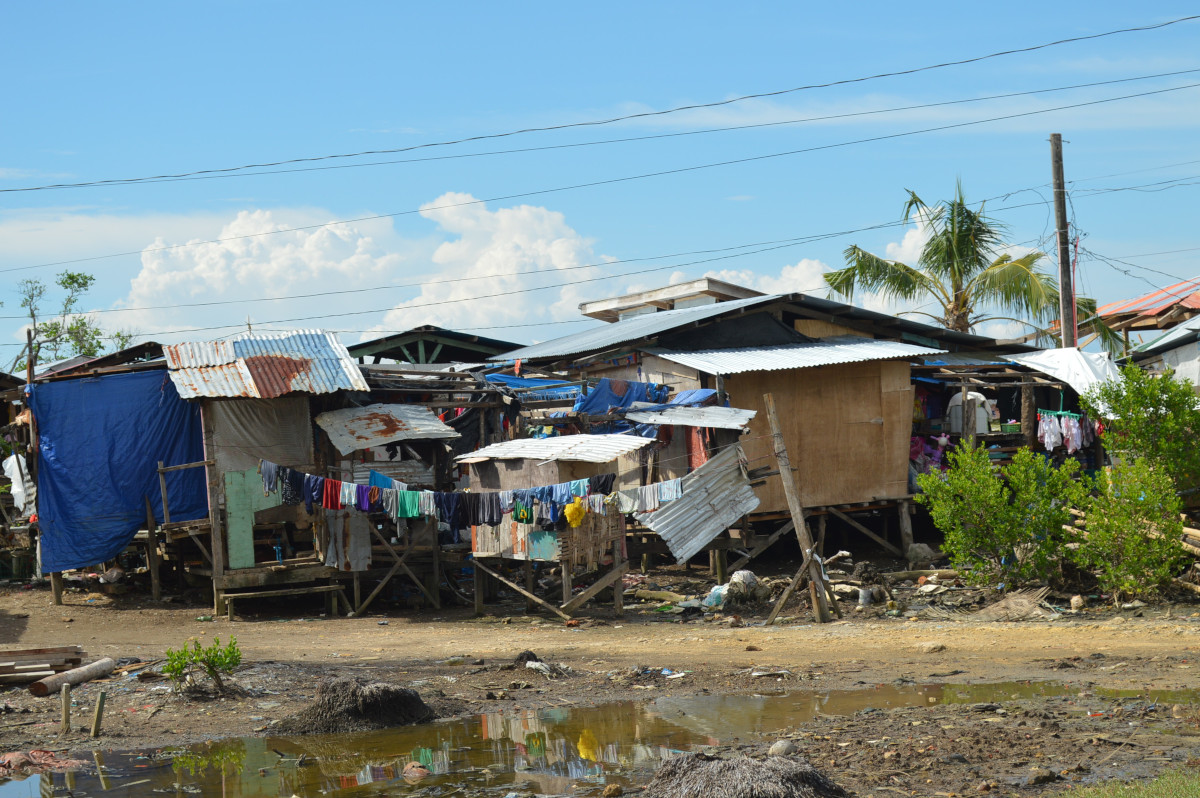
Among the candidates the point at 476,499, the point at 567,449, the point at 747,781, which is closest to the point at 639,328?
the point at 567,449

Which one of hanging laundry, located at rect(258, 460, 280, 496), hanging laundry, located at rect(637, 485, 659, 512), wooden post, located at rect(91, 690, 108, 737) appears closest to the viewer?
wooden post, located at rect(91, 690, 108, 737)

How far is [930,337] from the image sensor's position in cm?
2144

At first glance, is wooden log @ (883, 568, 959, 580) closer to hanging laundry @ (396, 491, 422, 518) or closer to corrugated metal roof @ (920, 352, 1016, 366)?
corrugated metal roof @ (920, 352, 1016, 366)

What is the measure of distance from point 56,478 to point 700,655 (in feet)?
35.1

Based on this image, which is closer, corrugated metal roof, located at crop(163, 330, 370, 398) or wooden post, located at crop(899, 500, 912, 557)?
corrugated metal roof, located at crop(163, 330, 370, 398)

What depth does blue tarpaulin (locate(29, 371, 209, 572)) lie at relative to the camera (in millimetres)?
16203

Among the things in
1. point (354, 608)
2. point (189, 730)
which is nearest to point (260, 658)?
point (189, 730)

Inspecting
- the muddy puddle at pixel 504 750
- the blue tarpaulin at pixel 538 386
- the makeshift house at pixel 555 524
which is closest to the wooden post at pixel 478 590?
the makeshift house at pixel 555 524

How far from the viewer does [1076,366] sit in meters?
19.0

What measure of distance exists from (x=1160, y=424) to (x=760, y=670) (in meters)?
6.39

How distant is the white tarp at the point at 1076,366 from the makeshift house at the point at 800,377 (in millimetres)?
2603

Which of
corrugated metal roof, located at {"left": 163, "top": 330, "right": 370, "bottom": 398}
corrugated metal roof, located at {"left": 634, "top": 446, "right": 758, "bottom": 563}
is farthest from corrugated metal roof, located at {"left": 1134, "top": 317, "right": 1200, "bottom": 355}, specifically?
corrugated metal roof, located at {"left": 163, "top": 330, "right": 370, "bottom": 398}

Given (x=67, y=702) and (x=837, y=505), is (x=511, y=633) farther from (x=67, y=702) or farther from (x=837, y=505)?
(x=837, y=505)

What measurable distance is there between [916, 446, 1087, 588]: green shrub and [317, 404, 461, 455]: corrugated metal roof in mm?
7373
